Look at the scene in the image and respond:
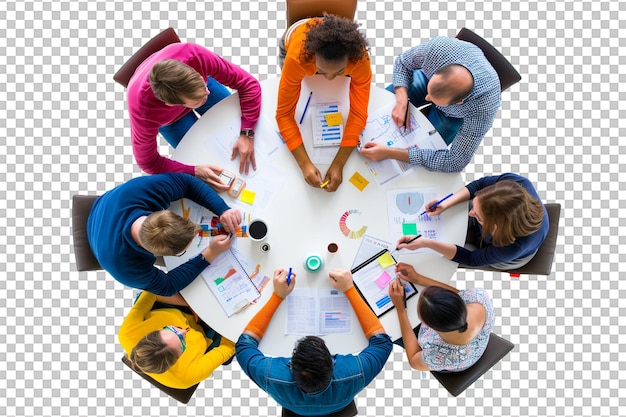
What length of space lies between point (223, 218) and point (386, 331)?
99cm

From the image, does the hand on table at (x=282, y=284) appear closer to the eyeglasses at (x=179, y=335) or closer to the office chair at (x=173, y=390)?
the eyeglasses at (x=179, y=335)

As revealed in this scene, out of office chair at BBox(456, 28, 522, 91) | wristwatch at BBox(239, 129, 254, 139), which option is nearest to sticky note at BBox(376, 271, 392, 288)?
wristwatch at BBox(239, 129, 254, 139)

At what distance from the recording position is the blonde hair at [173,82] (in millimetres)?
1744

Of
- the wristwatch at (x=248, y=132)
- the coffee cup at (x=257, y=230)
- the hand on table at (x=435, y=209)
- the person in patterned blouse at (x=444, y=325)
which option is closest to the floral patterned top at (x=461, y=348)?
the person in patterned blouse at (x=444, y=325)

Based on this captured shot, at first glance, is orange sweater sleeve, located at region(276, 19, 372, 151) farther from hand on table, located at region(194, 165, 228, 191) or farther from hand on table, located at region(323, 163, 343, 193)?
hand on table, located at region(194, 165, 228, 191)

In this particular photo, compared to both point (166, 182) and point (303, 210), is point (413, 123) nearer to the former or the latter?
point (303, 210)

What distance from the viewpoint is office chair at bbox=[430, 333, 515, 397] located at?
194 cm

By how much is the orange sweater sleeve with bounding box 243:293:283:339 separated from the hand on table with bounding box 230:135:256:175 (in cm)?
66

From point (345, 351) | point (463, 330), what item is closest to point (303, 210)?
point (345, 351)

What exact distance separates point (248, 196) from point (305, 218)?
0.31m

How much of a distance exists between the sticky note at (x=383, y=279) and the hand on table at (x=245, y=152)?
855 millimetres

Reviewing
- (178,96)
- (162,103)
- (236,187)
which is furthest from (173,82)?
(236,187)

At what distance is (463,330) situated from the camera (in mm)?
1701

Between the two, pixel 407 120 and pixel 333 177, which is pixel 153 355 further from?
pixel 407 120
